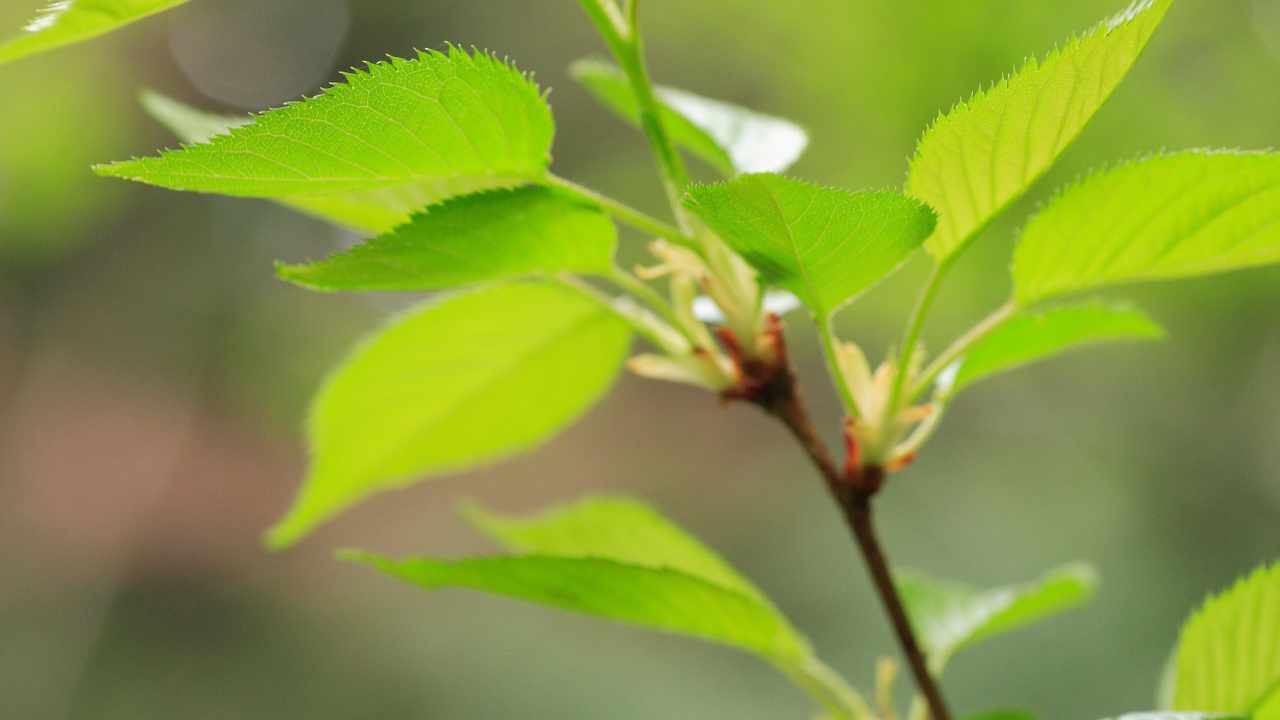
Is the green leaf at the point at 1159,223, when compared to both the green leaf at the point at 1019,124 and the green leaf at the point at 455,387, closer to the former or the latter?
the green leaf at the point at 1019,124

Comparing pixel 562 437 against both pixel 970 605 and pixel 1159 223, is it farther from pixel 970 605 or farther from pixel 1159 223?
pixel 1159 223

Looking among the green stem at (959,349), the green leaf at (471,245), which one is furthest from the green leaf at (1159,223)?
the green leaf at (471,245)

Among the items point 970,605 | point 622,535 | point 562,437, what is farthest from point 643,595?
point 562,437

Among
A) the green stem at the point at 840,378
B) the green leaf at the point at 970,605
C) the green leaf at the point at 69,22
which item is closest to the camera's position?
the green leaf at the point at 69,22

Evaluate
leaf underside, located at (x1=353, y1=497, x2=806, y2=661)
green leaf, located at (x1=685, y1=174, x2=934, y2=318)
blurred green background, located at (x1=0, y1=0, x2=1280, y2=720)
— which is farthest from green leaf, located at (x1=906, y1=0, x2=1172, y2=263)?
blurred green background, located at (x1=0, y1=0, x2=1280, y2=720)

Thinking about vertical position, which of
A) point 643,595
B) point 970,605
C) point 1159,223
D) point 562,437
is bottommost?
point 562,437

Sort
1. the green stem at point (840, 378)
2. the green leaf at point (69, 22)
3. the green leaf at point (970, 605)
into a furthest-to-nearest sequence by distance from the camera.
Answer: the green leaf at point (970, 605) < the green stem at point (840, 378) < the green leaf at point (69, 22)
